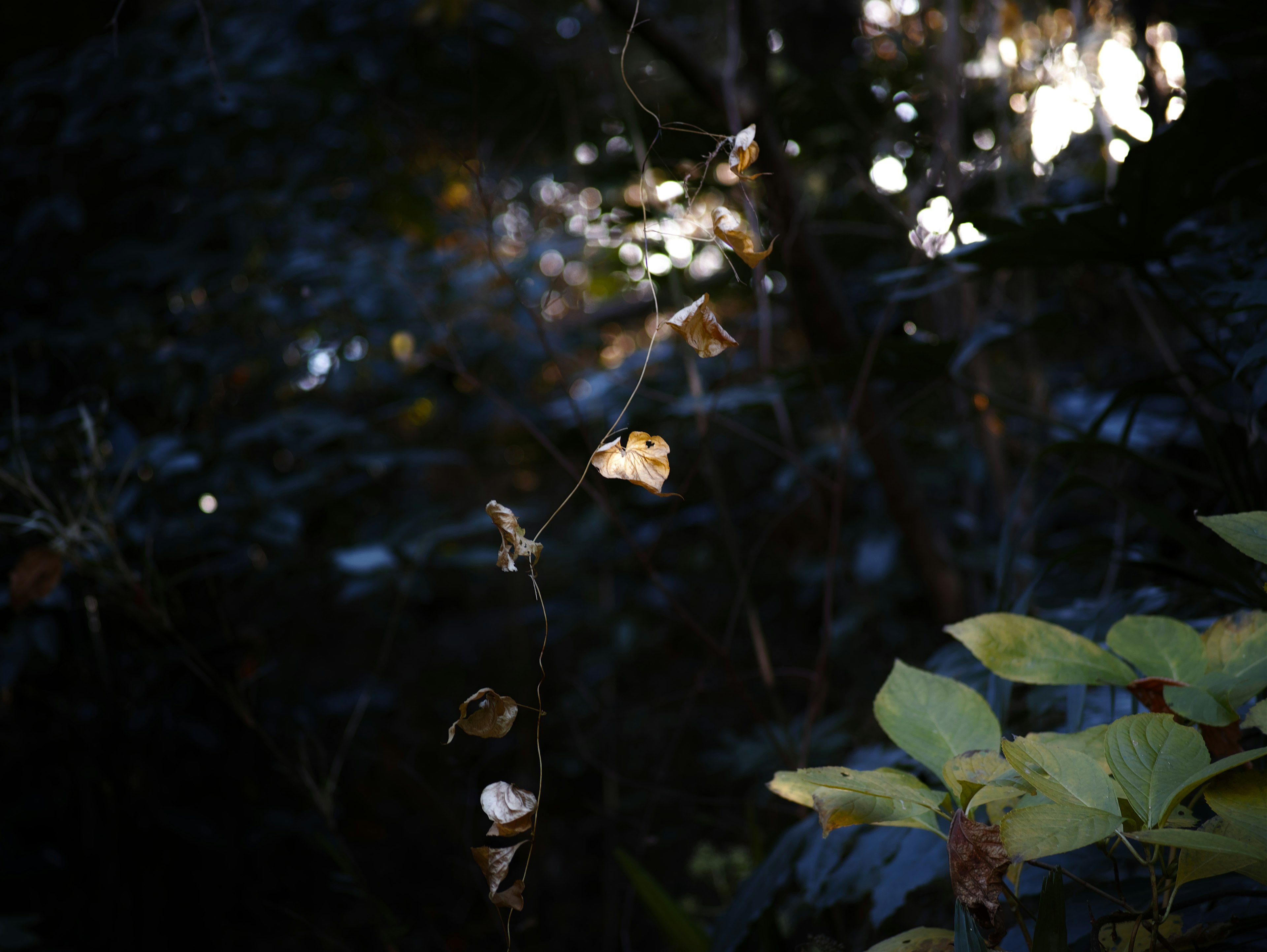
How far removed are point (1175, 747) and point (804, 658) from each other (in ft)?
5.65

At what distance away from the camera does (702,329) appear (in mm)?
446

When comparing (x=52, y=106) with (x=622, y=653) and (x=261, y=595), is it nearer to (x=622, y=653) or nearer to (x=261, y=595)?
(x=261, y=595)

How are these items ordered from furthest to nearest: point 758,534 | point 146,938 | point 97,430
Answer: point 758,534, point 146,938, point 97,430

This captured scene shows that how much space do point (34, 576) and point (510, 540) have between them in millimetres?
860

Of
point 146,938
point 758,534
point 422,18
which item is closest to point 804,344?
point 758,534

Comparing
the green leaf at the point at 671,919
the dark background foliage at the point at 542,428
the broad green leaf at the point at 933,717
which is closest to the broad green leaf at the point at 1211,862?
the broad green leaf at the point at 933,717

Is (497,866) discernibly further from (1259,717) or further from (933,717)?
(1259,717)

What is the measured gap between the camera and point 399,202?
6.95 ft

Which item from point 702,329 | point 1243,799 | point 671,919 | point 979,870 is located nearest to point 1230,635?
point 1243,799

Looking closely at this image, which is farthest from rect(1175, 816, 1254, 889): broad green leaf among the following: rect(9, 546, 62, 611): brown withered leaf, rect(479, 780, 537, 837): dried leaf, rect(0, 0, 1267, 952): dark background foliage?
rect(9, 546, 62, 611): brown withered leaf

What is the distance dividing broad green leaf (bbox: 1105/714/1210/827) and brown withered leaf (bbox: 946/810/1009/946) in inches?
2.9

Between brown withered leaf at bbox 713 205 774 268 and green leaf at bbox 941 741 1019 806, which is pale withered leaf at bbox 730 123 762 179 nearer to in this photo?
brown withered leaf at bbox 713 205 774 268

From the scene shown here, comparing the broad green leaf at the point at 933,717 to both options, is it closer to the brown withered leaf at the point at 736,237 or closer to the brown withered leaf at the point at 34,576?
the brown withered leaf at the point at 736,237

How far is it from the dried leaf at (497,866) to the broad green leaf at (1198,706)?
0.39 meters
